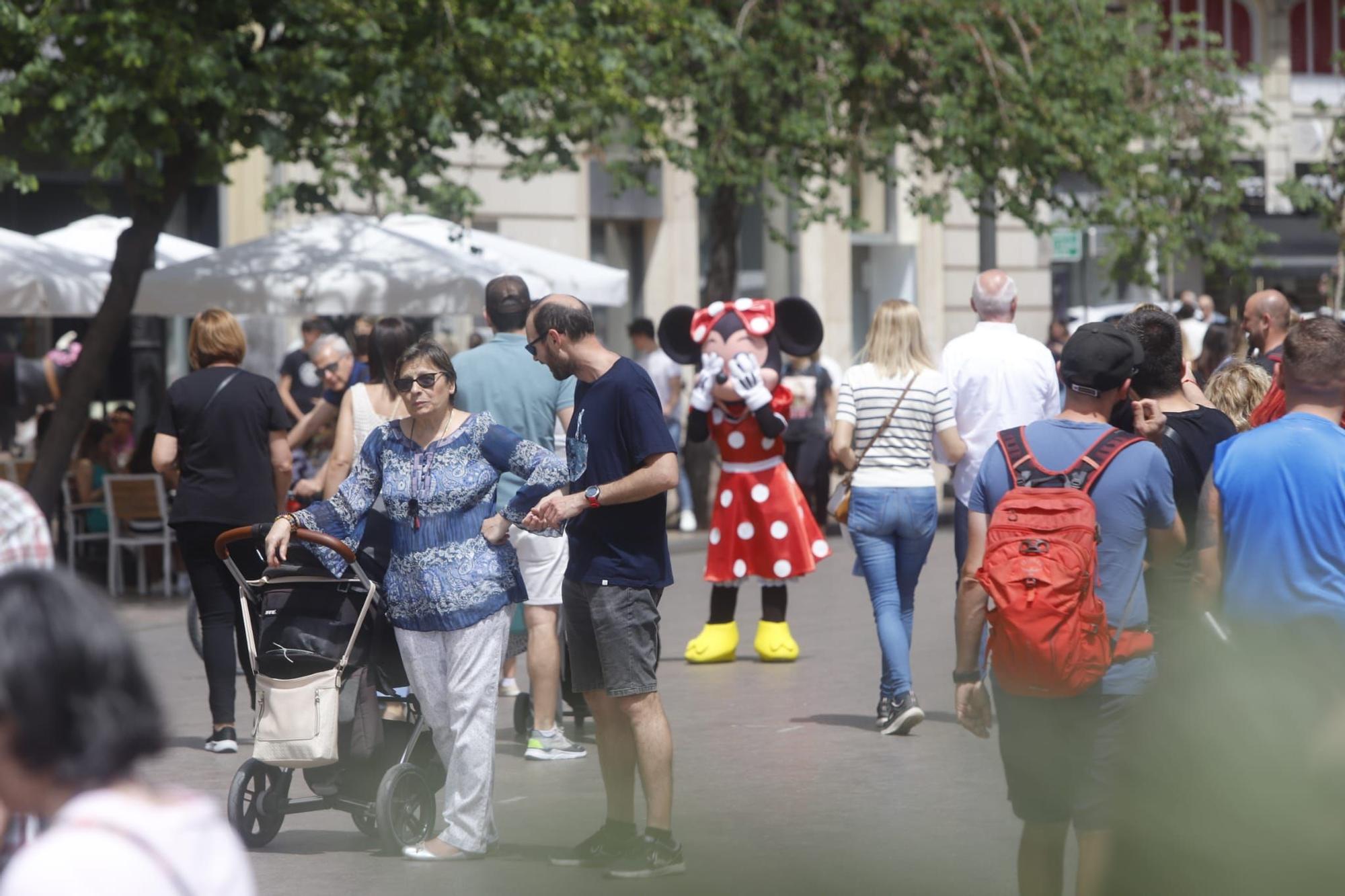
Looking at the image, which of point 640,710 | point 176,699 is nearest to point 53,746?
point 640,710

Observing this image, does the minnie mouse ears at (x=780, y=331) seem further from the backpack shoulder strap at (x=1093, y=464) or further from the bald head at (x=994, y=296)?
the backpack shoulder strap at (x=1093, y=464)

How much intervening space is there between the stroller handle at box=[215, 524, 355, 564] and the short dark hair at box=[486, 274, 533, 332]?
1.83 metres

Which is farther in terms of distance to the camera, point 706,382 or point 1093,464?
point 706,382

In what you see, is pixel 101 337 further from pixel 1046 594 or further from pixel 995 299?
pixel 1046 594

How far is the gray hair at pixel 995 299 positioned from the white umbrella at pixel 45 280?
7.78 metres

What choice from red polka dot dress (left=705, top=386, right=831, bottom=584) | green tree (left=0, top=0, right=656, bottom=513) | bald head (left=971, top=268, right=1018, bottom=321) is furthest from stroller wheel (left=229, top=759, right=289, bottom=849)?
green tree (left=0, top=0, right=656, bottom=513)

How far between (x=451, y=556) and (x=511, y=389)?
184 centimetres

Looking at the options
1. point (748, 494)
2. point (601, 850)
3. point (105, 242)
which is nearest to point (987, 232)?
point (105, 242)

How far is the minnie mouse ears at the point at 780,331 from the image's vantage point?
1087 centimetres

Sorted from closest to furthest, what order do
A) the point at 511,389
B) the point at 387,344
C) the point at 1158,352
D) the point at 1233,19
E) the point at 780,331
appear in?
the point at 1158,352 < the point at 511,389 < the point at 387,344 < the point at 780,331 < the point at 1233,19

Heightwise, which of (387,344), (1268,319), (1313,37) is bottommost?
(387,344)

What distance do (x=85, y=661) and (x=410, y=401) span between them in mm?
4163

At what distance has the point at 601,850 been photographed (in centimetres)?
632

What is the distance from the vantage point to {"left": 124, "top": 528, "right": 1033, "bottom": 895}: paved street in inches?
242
